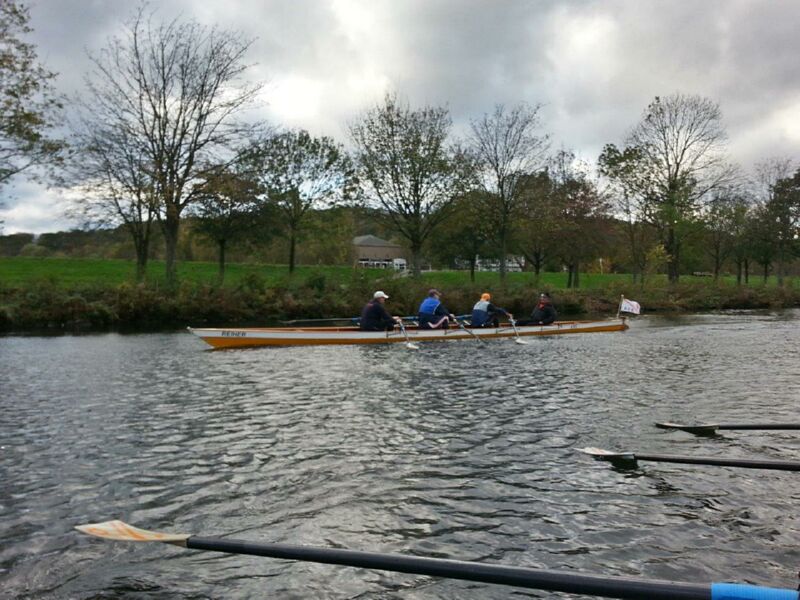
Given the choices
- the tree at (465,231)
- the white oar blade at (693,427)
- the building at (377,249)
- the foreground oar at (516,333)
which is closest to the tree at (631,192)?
the tree at (465,231)

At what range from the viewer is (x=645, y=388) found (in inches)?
526


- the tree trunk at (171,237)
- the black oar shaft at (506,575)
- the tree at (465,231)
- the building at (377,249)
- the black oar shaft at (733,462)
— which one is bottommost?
the black oar shaft at (733,462)

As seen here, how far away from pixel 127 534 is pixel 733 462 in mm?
6144

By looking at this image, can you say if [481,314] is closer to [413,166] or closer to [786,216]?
[413,166]

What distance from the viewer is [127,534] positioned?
4.86 metres

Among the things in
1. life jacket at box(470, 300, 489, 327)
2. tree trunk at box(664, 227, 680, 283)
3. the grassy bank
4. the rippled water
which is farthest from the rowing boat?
tree trunk at box(664, 227, 680, 283)

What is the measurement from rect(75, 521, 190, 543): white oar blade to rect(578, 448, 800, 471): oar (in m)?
5.24

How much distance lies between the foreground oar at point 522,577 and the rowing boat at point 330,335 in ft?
53.2

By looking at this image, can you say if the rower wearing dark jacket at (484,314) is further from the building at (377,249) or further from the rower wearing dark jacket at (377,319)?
the building at (377,249)

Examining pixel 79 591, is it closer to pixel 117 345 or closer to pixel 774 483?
pixel 774 483

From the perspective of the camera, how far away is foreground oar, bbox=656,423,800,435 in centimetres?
842

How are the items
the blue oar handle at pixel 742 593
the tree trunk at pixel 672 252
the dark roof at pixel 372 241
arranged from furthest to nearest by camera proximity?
the dark roof at pixel 372 241 → the tree trunk at pixel 672 252 → the blue oar handle at pixel 742 593

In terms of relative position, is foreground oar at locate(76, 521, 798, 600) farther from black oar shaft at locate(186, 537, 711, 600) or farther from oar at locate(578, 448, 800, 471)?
oar at locate(578, 448, 800, 471)

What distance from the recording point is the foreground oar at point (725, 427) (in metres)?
8.42
